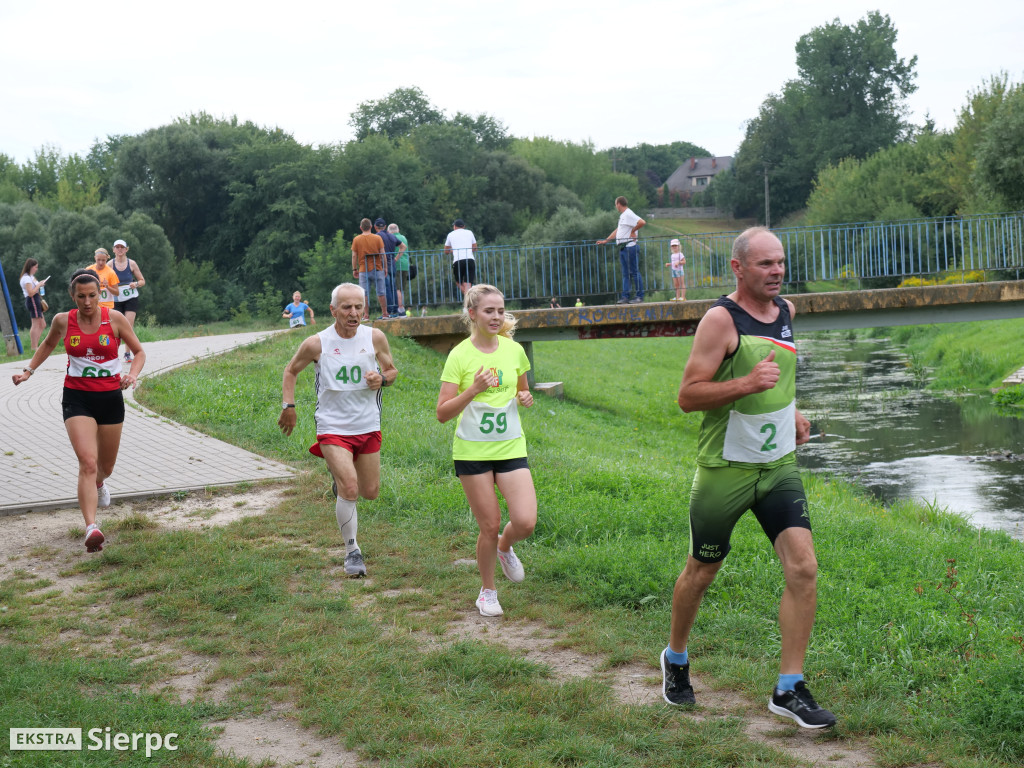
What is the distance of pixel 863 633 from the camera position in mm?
5359

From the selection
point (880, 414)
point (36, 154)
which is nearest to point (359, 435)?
point (880, 414)

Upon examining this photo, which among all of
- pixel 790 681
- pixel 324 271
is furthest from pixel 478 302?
pixel 324 271

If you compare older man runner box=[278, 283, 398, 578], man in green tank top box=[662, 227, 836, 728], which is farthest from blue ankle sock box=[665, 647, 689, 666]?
older man runner box=[278, 283, 398, 578]

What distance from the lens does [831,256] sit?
2056cm

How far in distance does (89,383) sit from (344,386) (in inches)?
83.7

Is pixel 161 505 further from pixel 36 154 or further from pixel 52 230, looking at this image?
pixel 36 154

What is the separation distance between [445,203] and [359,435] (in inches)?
2503

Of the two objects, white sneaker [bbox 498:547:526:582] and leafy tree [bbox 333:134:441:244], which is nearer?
white sneaker [bbox 498:547:526:582]

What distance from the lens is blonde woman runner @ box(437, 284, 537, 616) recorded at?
5727 millimetres

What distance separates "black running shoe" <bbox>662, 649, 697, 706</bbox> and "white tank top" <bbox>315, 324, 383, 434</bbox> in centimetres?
300

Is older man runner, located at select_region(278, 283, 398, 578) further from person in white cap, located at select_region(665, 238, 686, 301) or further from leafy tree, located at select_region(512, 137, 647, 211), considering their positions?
leafy tree, located at select_region(512, 137, 647, 211)

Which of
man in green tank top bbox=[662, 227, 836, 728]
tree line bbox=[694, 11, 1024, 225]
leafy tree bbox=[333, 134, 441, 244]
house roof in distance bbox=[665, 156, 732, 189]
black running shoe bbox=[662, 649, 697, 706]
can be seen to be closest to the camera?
man in green tank top bbox=[662, 227, 836, 728]

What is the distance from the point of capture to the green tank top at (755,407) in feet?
13.4

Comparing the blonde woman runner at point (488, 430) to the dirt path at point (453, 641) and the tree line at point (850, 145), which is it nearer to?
the dirt path at point (453, 641)
